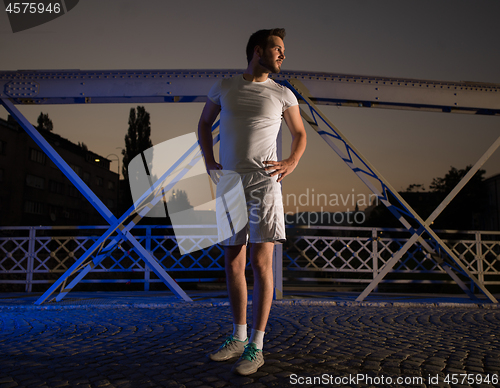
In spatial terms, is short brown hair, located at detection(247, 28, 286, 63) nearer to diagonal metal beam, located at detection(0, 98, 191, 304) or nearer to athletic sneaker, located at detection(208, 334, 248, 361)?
athletic sneaker, located at detection(208, 334, 248, 361)

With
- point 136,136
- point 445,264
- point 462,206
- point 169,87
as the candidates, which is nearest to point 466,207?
point 462,206

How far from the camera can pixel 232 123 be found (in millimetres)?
2594

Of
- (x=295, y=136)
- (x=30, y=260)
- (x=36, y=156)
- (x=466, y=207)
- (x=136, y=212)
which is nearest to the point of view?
(x=295, y=136)

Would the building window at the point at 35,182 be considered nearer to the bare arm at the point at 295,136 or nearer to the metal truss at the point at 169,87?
the metal truss at the point at 169,87

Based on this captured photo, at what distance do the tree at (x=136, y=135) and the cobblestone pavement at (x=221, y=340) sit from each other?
1641 inches

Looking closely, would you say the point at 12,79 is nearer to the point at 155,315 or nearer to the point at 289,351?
the point at 155,315

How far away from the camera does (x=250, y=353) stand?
2.30 metres

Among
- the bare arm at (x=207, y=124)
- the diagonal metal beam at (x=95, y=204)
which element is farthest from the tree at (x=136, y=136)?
the bare arm at (x=207, y=124)

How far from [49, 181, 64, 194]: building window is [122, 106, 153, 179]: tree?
8.04 m

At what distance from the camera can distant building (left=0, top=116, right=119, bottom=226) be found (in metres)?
36.6

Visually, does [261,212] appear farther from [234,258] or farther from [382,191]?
[382,191]

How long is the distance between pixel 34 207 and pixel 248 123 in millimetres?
44704

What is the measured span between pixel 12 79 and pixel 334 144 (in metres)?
4.83

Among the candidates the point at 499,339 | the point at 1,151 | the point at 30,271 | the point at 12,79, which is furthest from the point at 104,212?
the point at 1,151
